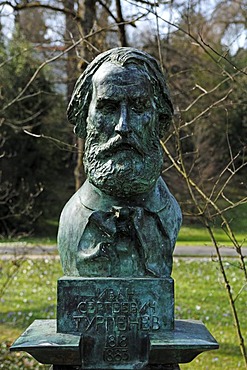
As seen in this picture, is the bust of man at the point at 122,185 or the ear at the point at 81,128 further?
the ear at the point at 81,128

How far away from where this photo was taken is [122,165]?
9.64 ft

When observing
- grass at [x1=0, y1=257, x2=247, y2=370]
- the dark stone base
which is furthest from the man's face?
grass at [x1=0, y1=257, x2=247, y2=370]

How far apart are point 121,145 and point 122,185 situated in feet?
0.66

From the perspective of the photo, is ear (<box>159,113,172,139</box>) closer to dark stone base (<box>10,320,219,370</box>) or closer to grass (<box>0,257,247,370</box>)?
dark stone base (<box>10,320,219,370</box>)

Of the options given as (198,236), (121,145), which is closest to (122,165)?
(121,145)

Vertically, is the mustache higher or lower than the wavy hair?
lower

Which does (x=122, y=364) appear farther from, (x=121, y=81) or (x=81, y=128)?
(x=121, y=81)

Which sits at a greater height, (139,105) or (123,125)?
(139,105)

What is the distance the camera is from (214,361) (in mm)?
6555

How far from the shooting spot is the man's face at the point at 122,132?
9.62ft

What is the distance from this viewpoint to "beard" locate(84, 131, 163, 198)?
294 cm

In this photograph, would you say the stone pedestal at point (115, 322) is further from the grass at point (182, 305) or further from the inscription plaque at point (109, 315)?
the grass at point (182, 305)

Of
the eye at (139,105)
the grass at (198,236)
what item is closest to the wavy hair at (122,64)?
the eye at (139,105)

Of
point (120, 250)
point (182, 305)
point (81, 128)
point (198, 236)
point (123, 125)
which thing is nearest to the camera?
point (123, 125)
